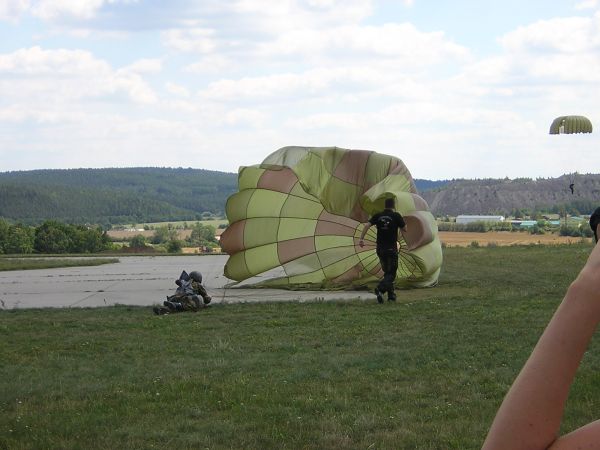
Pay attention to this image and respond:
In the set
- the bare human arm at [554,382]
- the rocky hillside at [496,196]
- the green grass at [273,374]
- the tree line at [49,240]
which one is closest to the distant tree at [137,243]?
the tree line at [49,240]

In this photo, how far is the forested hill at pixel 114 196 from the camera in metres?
124

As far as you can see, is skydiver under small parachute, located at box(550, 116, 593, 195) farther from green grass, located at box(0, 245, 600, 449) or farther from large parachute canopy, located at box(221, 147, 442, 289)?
green grass, located at box(0, 245, 600, 449)

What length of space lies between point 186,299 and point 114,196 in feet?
413

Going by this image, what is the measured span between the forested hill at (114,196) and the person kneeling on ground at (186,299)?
339 feet

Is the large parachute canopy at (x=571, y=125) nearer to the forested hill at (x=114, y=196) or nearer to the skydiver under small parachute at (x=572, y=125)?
the skydiver under small parachute at (x=572, y=125)

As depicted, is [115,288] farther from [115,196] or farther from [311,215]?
[115,196]

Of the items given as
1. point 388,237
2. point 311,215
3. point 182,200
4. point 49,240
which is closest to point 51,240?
point 49,240

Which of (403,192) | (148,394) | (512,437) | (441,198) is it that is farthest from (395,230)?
(441,198)

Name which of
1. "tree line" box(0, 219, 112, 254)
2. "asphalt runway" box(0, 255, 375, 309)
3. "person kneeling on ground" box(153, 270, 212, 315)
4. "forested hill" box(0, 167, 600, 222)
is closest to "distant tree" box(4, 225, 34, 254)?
"tree line" box(0, 219, 112, 254)

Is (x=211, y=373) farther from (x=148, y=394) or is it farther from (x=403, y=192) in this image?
(x=403, y=192)

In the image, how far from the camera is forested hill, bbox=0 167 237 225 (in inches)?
4887

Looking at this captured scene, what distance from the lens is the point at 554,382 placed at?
3.49ft

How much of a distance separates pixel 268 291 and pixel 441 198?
106 metres

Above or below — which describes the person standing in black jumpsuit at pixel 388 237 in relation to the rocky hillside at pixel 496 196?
below
